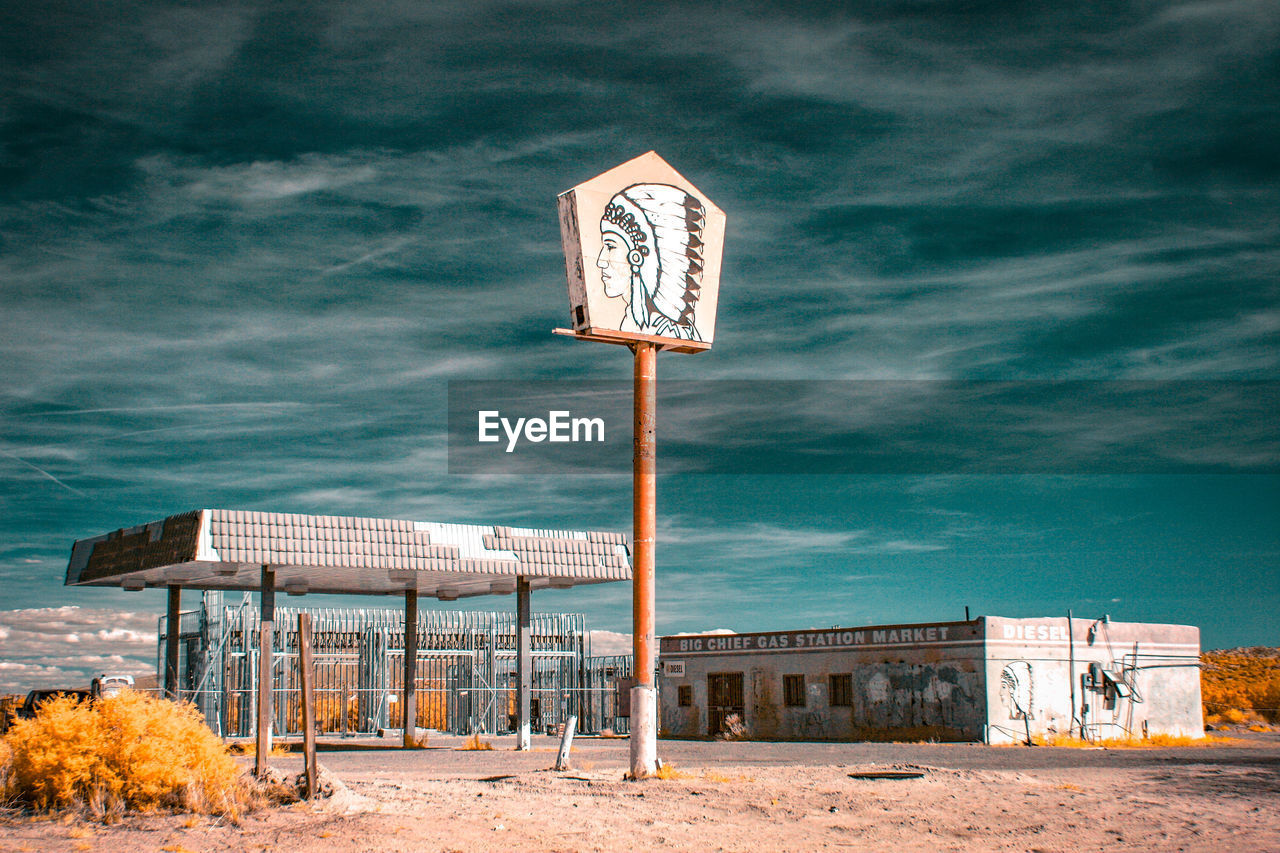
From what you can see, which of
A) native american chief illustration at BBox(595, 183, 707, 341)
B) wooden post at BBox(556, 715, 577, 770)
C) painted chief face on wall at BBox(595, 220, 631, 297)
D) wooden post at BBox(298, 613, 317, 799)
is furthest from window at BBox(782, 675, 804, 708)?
wooden post at BBox(298, 613, 317, 799)

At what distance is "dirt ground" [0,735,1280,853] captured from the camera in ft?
37.8

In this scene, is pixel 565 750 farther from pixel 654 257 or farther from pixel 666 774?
pixel 654 257

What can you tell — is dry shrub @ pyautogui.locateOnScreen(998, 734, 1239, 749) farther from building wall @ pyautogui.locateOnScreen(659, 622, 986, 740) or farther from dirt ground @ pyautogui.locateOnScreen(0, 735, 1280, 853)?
dirt ground @ pyautogui.locateOnScreen(0, 735, 1280, 853)

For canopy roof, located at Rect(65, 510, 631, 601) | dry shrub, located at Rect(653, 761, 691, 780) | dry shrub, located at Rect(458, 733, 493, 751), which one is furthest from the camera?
dry shrub, located at Rect(458, 733, 493, 751)

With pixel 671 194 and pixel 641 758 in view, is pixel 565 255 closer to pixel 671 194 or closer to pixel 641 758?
pixel 671 194

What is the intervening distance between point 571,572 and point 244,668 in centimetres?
955

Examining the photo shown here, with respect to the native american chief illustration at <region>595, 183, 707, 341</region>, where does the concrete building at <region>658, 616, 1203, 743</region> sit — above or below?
below

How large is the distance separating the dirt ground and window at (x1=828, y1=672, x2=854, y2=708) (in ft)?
41.3

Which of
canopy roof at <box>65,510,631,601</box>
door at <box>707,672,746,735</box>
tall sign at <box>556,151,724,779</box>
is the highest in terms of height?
tall sign at <box>556,151,724,779</box>

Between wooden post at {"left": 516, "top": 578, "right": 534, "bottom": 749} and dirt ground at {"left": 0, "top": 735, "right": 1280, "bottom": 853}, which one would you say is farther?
wooden post at {"left": 516, "top": 578, "right": 534, "bottom": 749}

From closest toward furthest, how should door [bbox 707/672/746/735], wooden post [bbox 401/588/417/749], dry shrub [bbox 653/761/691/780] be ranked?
dry shrub [bbox 653/761/691/780] < wooden post [bbox 401/588/417/749] < door [bbox 707/672/746/735]

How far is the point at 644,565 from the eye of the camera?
18250 millimetres

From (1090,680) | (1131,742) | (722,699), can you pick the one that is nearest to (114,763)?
(1090,680)

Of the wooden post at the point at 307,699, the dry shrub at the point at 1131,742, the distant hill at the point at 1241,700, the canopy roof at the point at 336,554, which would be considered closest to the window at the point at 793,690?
the dry shrub at the point at 1131,742
